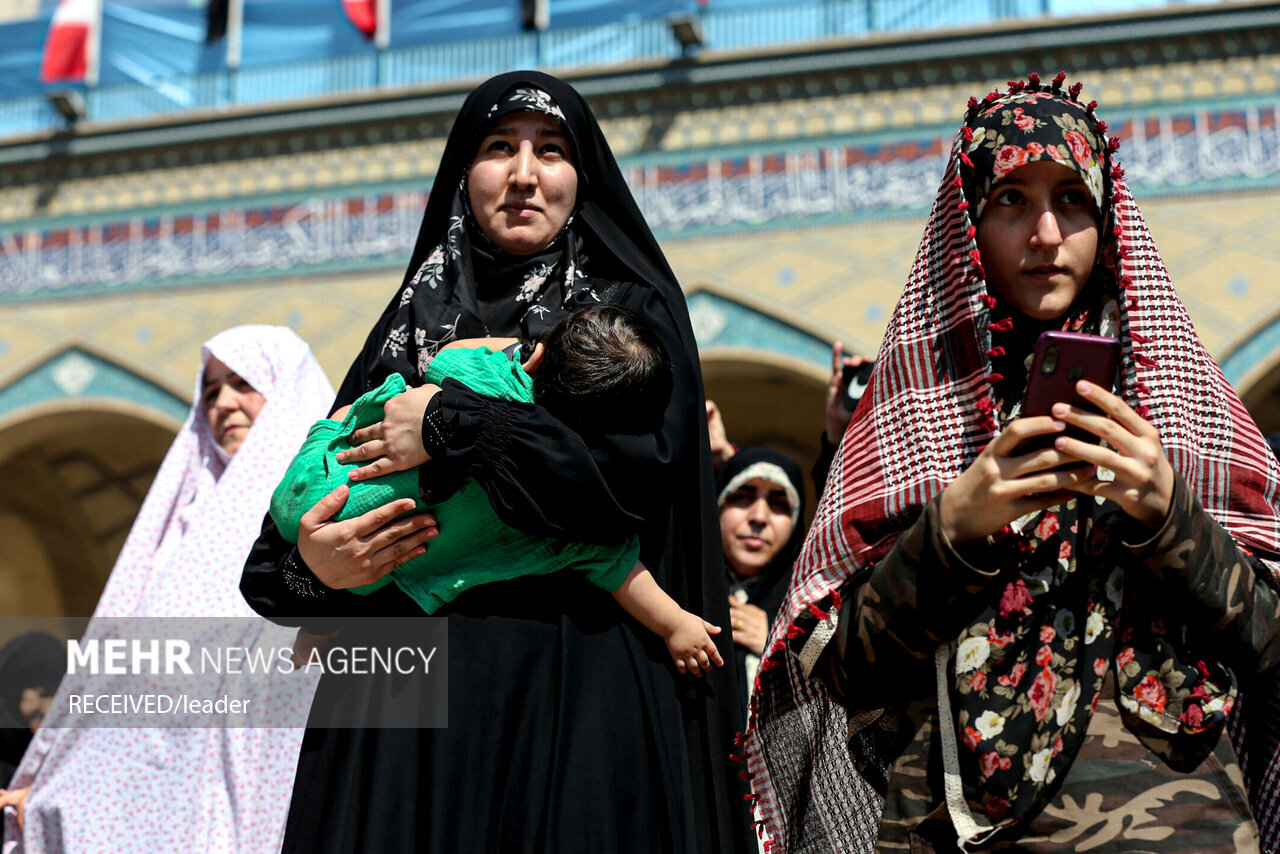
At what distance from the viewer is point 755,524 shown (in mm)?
2865

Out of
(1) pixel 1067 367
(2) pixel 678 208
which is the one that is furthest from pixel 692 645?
(2) pixel 678 208

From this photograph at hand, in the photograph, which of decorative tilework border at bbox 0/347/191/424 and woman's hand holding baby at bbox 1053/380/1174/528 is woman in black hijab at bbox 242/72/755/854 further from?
decorative tilework border at bbox 0/347/191/424

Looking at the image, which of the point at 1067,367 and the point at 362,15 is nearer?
the point at 1067,367

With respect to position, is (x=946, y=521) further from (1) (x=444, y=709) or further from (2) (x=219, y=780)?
(2) (x=219, y=780)

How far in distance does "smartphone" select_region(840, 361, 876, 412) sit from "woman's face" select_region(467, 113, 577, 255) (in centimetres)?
78

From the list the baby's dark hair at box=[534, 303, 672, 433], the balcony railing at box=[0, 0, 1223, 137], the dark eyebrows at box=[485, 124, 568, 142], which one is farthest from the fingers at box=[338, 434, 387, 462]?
the balcony railing at box=[0, 0, 1223, 137]

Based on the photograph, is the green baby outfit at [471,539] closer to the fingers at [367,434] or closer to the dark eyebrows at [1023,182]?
the fingers at [367,434]

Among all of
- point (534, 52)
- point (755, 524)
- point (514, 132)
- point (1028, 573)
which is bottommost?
point (755, 524)

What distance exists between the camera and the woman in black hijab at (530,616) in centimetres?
140

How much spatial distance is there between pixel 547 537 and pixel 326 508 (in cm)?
23

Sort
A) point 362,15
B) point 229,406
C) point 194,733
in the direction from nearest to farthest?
point 194,733
point 229,406
point 362,15

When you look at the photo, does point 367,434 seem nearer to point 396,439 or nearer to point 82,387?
point 396,439

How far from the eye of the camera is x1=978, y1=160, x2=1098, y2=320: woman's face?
1.41 meters

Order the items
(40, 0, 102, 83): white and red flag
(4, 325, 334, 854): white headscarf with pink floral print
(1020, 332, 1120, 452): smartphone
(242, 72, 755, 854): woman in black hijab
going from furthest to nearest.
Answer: (40, 0, 102, 83): white and red flag → (4, 325, 334, 854): white headscarf with pink floral print → (242, 72, 755, 854): woman in black hijab → (1020, 332, 1120, 452): smartphone
